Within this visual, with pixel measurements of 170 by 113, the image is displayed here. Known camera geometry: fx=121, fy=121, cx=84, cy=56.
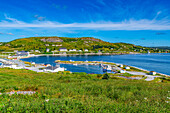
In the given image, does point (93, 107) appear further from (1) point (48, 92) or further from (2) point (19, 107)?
(1) point (48, 92)

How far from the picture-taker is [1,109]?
17.5 feet

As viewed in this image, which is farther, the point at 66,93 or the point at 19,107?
the point at 66,93

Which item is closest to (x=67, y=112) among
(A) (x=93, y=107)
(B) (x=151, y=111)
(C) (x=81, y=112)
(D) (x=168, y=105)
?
(C) (x=81, y=112)

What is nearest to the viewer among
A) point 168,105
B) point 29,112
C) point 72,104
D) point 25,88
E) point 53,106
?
point 29,112

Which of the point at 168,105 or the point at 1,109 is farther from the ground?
the point at 1,109

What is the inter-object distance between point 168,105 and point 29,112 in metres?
7.48

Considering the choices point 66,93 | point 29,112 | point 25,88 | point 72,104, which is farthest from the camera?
point 25,88

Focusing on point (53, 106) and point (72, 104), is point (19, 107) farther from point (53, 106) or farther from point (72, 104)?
point (72, 104)

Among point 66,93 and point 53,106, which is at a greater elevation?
point 53,106

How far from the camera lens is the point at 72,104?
5.99 meters

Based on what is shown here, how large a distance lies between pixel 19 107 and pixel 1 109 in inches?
29.7

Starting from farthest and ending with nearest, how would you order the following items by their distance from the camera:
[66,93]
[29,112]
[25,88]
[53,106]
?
1. [25,88]
2. [66,93]
3. [53,106]
4. [29,112]

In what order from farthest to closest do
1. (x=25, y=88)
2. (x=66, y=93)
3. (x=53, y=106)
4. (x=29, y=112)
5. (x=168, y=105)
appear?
(x=25, y=88) → (x=66, y=93) → (x=168, y=105) → (x=53, y=106) → (x=29, y=112)

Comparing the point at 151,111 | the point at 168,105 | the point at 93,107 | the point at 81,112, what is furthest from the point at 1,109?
the point at 168,105
